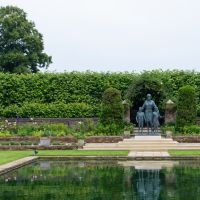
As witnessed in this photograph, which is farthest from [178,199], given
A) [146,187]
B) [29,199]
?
[29,199]

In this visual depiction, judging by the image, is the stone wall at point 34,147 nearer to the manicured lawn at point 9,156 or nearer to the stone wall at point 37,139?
the stone wall at point 37,139

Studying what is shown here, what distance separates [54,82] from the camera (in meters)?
36.3

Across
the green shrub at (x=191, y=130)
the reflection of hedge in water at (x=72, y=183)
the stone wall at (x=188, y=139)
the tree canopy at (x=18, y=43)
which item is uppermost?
the tree canopy at (x=18, y=43)

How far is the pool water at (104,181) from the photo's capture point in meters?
11.0

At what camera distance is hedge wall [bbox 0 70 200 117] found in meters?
35.3

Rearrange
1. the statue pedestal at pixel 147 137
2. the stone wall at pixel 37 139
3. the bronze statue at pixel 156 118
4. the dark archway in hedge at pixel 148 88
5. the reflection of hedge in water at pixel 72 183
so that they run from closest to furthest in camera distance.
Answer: the reflection of hedge in water at pixel 72 183
the statue pedestal at pixel 147 137
the stone wall at pixel 37 139
the bronze statue at pixel 156 118
the dark archway in hedge at pixel 148 88

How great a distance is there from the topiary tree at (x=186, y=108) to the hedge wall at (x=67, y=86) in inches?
201

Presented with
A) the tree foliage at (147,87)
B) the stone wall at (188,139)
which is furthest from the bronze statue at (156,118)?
the tree foliage at (147,87)

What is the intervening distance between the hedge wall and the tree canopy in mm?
11477

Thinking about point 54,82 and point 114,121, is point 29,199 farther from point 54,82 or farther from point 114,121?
point 54,82

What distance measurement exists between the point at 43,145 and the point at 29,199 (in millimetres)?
14286

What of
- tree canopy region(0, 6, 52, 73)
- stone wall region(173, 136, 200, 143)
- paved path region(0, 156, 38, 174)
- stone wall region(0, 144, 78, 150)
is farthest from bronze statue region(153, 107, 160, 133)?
tree canopy region(0, 6, 52, 73)

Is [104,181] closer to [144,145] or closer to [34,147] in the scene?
[34,147]

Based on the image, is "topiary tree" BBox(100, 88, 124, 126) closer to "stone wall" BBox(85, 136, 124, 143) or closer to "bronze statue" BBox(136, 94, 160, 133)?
"stone wall" BBox(85, 136, 124, 143)
